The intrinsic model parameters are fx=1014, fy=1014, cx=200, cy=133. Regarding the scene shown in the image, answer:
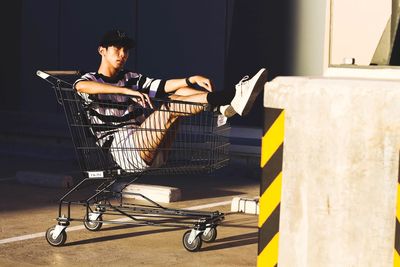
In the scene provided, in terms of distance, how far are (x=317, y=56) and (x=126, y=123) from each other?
4.95 metres

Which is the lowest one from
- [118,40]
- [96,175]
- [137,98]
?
[96,175]

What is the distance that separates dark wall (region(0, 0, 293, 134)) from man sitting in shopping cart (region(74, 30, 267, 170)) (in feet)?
15.3

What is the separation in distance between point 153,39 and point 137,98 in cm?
625

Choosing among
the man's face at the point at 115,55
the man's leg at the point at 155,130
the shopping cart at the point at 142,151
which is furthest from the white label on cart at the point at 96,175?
the man's face at the point at 115,55

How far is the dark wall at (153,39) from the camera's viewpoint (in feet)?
40.1

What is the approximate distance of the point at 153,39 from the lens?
517 inches

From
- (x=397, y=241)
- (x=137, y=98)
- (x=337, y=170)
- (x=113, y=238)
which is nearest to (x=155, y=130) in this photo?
(x=137, y=98)

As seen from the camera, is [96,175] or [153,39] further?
[153,39]

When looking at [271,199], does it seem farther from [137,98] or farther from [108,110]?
[108,110]

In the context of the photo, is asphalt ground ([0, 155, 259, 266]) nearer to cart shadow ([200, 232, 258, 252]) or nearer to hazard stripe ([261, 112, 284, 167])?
cart shadow ([200, 232, 258, 252])

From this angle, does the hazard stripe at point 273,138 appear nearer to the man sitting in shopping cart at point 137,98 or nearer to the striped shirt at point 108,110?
the man sitting in shopping cart at point 137,98

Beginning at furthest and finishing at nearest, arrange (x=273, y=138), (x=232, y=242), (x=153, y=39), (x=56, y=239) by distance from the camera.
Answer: (x=153, y=39)
(x=232, y=242)
(x=56, y=239)
(x=273, y=138)

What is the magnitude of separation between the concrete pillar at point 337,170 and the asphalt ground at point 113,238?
319 centimetres

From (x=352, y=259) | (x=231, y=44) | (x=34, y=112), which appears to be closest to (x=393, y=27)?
(x=352, y=259)
